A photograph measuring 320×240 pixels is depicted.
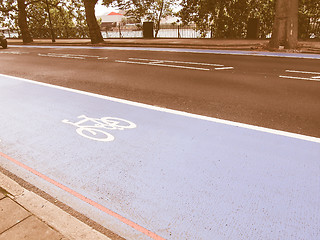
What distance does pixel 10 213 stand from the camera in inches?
116

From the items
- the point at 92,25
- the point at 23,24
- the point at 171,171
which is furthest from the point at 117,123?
the point at 23,24

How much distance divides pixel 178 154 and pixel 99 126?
79.1 inches

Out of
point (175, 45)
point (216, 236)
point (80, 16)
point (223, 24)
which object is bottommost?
point (216, 236)

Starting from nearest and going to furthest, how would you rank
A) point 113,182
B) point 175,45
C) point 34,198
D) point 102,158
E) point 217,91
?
point 34,198 < point 113,182 < point 102,158 < point 217,91 < point 175,45

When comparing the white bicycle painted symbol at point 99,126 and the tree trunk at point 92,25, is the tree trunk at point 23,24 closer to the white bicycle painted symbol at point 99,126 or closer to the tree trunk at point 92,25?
the tree trunk at point 92,25

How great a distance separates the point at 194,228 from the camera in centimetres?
288

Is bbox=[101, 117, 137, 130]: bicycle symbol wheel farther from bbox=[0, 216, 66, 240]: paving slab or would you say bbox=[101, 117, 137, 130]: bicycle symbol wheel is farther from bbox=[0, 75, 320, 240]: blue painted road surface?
bbox=[0, 216, 66, 240]: paving slab

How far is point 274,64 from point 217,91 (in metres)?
5.20

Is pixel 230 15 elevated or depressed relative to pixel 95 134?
elevated

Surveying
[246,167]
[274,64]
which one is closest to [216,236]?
[246,167]

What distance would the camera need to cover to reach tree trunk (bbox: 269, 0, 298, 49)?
15.1 meters

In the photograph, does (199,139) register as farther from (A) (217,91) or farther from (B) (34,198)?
(A) (217,91)

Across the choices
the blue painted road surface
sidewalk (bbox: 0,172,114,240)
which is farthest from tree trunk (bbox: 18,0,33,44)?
sidewalk (bbox: 0,172,114,240)

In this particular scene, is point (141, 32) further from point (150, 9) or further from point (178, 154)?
point (178, 154)
